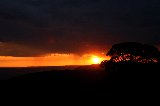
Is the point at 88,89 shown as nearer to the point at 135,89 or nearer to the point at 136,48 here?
the point at 135,89

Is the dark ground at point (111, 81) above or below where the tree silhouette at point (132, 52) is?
below

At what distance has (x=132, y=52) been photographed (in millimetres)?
51969

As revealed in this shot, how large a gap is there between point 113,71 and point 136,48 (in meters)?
6.04

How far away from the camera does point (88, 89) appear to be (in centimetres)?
4278

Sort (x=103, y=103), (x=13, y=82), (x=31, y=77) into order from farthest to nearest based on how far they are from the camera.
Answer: (x=31, y=77) < (x=13, y=82) < (x=103, y=103)

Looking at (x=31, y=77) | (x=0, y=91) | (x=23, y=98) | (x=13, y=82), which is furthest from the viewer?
(x=31, y=77)

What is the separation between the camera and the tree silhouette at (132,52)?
5200 centimetres

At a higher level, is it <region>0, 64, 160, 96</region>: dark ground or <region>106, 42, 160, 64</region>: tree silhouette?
<region>106, 42, 160, 64</region>: tree silhouette

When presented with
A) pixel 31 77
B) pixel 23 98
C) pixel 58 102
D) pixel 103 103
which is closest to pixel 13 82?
pixel 31 77

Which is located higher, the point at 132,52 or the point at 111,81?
the point at 132,52

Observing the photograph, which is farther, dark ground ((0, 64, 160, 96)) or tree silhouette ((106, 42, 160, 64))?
tree silhouette ((106, 42, 160, 64))

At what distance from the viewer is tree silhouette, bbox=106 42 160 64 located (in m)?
52.0

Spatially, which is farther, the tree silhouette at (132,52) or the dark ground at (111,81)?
the tree silhouette at (132,52)

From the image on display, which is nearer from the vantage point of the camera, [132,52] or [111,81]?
[111,81]
